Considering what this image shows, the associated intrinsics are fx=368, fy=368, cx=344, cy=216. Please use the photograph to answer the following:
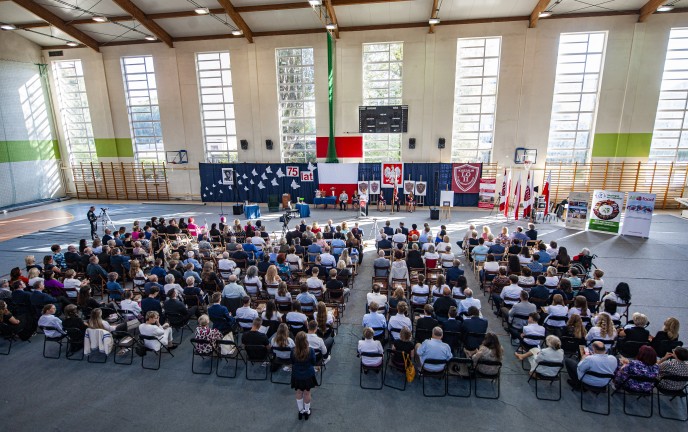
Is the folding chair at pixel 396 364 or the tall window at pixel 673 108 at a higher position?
the tall window at pixel 673 108

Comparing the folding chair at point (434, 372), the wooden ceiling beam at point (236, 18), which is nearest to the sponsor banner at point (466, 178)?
the wooden ceiling beam at point (236, 18)

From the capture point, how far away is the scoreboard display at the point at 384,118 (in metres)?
18.2

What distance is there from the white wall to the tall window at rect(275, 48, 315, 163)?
1.46 ft

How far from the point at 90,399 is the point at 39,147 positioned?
22.5m

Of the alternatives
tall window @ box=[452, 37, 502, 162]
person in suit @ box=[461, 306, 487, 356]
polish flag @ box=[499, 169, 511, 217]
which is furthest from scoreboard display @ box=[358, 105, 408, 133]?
person in suit @ box=[461, 306, 487, 356]

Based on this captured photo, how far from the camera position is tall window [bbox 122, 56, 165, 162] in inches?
818

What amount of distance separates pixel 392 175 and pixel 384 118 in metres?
2.86

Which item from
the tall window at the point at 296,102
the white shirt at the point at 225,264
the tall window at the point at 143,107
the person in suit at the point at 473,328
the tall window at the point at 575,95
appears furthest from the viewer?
the tall window at the point at 143,107

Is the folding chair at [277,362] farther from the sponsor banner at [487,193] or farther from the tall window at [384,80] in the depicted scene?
the tall window at [384,80]

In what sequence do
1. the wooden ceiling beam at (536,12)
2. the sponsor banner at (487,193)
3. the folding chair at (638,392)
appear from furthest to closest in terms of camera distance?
the sponsor banner at (487,193), the wooden ceiling beam at (536,12), the folding chair at (638,392)

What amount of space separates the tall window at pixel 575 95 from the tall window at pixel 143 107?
21.1m

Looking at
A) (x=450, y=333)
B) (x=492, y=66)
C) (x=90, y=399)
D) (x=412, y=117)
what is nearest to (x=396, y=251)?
(x=450, y=333)

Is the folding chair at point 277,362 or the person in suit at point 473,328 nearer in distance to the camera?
the folding chair at point 277,362

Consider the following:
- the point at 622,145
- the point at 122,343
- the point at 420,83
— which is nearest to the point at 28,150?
the point at 122,343
